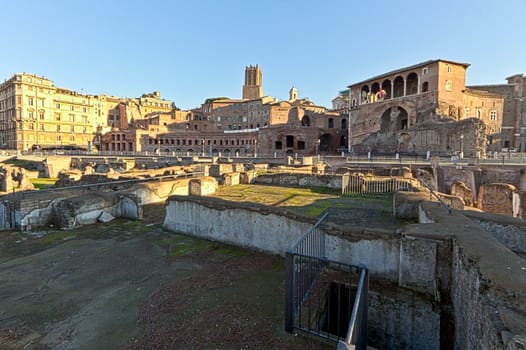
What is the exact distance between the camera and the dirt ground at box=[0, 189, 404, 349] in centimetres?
384

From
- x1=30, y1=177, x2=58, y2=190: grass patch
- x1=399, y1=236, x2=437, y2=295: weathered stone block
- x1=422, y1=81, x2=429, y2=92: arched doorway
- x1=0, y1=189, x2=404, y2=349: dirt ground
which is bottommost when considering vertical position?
x1=30, y1=177, x2=58, y2=190: grass patch

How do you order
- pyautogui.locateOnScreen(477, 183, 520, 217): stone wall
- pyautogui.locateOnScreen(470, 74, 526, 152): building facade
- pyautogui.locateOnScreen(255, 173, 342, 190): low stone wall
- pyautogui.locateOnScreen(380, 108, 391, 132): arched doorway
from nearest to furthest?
pyautogui.locateOnScreen(255, 173, 342, 190): low stone wall < pyautogui.locateOnScreen(477, 183, 520, 217): stone wall < pyautogui.locateOnScreen(380, 108, 391, 132): arched doorway < pyautogui.locateOnScreen(470, 74, 526, 152): building facade

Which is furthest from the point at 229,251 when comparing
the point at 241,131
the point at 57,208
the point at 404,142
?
the point at 241,131

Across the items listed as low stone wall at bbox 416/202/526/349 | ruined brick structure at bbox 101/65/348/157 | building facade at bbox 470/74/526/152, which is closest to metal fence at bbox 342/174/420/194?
low stone wall at bbox 416/202/526/349

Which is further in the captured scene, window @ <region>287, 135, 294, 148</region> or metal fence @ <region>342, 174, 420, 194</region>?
window @ <region>287, 135, 294, 148</region>

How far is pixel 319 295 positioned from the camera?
4.65 metres

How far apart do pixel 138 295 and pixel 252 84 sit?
4021 inches

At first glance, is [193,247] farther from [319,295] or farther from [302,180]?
[302,180]

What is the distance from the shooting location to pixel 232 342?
12.3 ft

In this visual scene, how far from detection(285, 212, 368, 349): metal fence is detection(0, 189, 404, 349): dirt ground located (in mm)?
293

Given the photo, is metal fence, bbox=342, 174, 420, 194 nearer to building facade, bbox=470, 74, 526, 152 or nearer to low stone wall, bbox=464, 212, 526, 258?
low stone wall, bbox=464, 212, 526, 258

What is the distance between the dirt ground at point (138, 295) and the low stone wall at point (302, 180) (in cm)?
911

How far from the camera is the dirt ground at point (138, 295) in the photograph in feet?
12.6

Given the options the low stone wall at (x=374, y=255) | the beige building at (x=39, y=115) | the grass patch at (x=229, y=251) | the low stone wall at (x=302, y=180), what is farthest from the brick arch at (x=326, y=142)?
the grass patch at (x=229, y=251)
